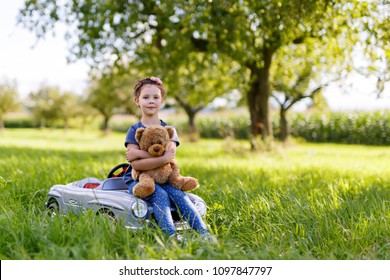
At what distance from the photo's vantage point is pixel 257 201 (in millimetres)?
5113

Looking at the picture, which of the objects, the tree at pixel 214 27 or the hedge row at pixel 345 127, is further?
the hedge row at pixel 345 127

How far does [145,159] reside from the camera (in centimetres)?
448

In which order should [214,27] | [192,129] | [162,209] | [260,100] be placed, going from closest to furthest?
[162,209], [214,27], [260,100], [192,129]

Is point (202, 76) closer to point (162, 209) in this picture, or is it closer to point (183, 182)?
point (183, 182)

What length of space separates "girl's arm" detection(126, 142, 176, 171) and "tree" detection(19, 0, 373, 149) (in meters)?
6.07

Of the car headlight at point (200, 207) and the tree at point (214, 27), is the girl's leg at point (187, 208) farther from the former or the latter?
the tree at point (214, 27)

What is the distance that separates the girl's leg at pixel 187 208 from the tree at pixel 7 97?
104 feet

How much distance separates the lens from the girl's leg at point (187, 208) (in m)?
4.26

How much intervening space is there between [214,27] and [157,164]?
7056 millimetres

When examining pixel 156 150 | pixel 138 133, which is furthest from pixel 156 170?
pixel 138 133

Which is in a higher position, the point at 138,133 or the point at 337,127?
the point at 138,133

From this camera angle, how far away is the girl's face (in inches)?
183

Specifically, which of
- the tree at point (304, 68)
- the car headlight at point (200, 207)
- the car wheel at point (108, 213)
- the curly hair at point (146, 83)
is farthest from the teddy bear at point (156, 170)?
the tree at point (304, 68)

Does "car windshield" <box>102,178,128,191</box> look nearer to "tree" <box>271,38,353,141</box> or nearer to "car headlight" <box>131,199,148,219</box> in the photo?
"car headlight" <box>131,199,148,219</box>
